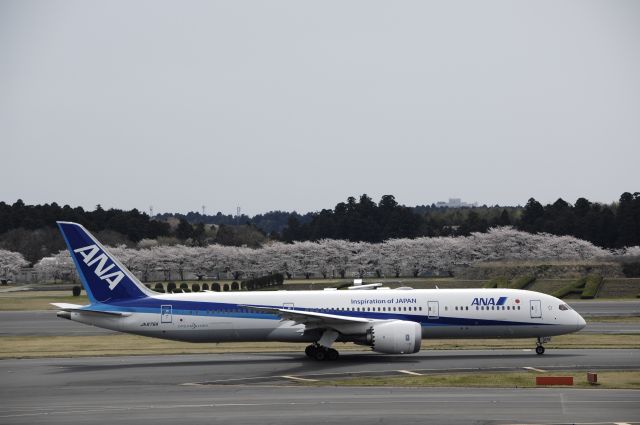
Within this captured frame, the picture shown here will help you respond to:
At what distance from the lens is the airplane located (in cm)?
4447

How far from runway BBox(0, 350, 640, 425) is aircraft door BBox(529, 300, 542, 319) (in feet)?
5.91

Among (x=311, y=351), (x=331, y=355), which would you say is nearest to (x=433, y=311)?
(x=331, y=355)

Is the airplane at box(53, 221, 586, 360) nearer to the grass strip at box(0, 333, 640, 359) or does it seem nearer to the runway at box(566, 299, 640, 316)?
the grass strip at box(0, 333, 640, 359)

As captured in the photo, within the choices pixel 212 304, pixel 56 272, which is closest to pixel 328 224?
pixel 56 272

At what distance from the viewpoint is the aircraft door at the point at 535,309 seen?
44500 millimetres

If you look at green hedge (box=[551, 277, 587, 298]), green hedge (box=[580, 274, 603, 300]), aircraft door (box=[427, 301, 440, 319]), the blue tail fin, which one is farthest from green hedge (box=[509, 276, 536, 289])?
the blue tail fin

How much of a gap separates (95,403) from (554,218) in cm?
14081

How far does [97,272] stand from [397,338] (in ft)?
48.4

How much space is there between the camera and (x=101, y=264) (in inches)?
1810

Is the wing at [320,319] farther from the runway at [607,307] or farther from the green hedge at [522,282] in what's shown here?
the green hedge at [522,282]

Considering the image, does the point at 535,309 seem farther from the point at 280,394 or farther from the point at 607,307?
the point at 607,307

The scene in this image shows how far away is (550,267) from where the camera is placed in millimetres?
107625

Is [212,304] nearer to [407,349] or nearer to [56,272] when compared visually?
[407,349]

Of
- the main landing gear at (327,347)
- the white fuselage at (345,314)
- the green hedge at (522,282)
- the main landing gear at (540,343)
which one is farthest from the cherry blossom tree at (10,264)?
the main landing gear at (540,343)
